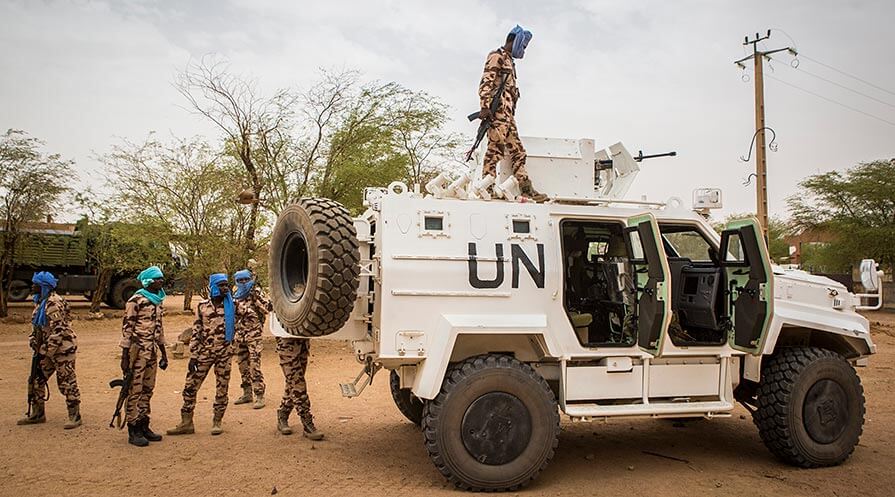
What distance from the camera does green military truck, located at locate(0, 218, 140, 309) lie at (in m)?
20.8

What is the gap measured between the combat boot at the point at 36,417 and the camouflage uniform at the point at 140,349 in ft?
4.86

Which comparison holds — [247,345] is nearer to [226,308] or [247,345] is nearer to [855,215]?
[226,308]

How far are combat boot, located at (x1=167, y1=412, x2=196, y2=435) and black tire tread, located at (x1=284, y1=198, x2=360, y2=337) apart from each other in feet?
9.04

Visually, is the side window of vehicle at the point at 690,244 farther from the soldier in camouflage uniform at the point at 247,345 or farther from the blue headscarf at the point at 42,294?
the blue headscarf at the point at 42,294

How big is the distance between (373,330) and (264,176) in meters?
9.32

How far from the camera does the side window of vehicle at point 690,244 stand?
20.8ft

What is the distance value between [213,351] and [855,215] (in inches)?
1093

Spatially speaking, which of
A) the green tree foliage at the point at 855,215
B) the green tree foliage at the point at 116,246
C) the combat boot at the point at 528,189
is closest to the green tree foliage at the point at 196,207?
the green tree foliage at the point at 116,246

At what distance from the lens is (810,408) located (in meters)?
6.02

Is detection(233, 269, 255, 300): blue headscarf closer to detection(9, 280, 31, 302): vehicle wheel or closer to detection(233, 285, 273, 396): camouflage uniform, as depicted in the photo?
detection(233, 285, 273, 396): camouflage uniform

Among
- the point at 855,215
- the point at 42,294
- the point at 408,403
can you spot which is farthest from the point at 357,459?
the point at 855,215

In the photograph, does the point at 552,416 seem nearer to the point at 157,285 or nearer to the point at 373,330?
the point at 373,330

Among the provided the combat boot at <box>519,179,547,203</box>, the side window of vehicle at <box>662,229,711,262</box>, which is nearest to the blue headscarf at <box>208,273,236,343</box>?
the combat boot at <box>519,179,547,203</box>

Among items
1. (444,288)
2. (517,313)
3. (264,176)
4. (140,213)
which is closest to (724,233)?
(517,313)
